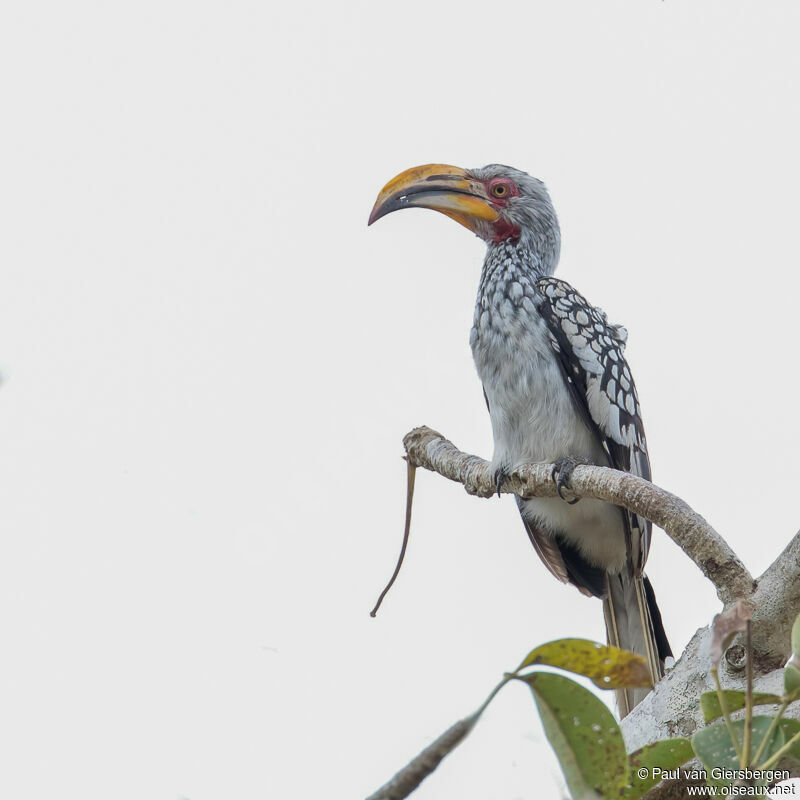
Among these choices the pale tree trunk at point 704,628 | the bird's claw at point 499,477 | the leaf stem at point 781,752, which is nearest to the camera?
the leaf stem at point 781,752

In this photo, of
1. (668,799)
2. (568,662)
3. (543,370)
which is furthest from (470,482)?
(568,662)

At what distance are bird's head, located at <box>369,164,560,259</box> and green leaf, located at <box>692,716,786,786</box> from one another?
3530mm

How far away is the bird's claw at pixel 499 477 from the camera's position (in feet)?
11.3

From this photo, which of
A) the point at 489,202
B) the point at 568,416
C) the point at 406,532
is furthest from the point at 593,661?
the point at 489,202

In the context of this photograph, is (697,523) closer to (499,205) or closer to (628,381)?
(628,381)

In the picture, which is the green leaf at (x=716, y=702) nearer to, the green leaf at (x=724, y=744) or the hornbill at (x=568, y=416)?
the green leaf at (x=724, y=744)

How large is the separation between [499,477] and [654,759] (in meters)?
1.88

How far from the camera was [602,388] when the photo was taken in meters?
4.10

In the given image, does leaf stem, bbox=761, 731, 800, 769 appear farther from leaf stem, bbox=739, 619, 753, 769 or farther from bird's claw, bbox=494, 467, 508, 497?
bird's claw, bbox=494, 467, 508, 497

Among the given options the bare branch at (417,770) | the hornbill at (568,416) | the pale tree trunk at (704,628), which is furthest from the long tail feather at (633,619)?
the bare branch at (417,770)

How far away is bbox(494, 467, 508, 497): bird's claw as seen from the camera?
11.3ft

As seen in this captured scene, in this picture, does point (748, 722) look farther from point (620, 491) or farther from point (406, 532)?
point (406, 532)

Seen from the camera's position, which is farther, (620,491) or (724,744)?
(620,491)

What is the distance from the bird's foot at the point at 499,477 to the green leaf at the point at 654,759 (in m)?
1.76
